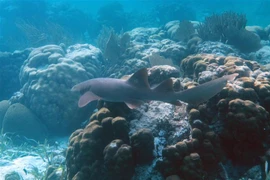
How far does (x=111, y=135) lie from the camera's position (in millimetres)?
3840

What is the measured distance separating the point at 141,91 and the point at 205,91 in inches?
41.0

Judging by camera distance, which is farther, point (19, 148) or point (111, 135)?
point (19, 148)

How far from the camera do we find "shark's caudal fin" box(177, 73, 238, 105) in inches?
123

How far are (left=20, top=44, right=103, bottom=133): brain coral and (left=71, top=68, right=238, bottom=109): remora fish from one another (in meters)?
3.85

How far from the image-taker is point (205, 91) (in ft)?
10.4

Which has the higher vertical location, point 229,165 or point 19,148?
point 19,148

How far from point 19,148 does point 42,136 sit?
0.87 metres

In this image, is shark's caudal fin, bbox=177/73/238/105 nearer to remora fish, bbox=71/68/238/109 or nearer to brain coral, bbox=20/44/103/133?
remora fish, bbox=71/68/238/109

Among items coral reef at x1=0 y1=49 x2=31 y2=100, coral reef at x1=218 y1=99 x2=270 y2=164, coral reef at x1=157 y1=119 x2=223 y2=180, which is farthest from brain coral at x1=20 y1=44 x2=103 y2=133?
coral reef at x1=218 y1=99 x2=270 y2=164

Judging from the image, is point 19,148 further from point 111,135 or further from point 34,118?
point 111,135

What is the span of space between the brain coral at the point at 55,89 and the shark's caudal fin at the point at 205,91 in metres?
5.39

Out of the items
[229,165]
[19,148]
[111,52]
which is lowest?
[229,165]

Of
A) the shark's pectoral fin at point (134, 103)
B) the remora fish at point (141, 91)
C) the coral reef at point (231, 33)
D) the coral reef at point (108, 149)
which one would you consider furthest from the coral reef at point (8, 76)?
the coral reef at point (231, 33)

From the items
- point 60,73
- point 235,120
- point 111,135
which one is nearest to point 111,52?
point 60,73
